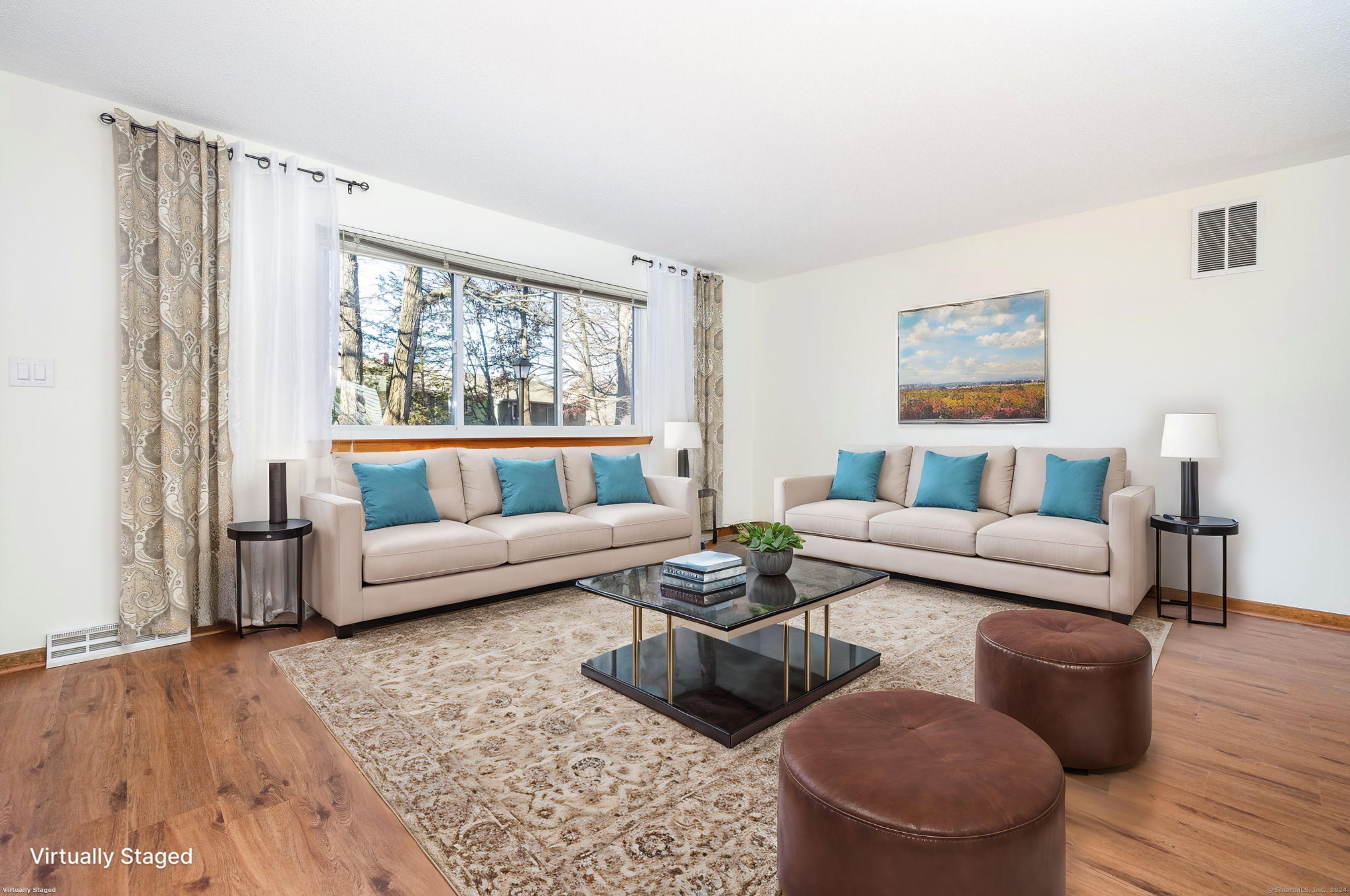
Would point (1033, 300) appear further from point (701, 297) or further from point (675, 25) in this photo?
point (675, 25)

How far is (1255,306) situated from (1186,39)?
2028mm

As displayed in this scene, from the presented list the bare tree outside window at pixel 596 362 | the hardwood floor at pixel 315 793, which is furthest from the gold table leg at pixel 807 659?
the bare tree outside window at pixel 596 362

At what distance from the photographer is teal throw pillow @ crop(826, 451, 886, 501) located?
473 centimetres

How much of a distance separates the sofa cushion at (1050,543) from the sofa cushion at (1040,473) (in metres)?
0.25

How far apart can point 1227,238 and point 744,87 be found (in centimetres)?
317

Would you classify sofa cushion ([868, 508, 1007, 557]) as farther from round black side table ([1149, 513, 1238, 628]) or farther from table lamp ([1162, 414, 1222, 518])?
table lamp ([1162, 414, 1222, 518])

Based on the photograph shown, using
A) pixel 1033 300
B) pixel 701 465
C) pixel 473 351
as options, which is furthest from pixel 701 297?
pixel 1033 300

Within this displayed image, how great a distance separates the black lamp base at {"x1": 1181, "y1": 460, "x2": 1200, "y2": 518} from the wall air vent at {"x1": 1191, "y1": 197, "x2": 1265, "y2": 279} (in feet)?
4.06

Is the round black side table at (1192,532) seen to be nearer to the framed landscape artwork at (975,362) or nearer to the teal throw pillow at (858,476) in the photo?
the framed landscape artwork at (975,362)

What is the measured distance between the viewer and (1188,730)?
213 cm

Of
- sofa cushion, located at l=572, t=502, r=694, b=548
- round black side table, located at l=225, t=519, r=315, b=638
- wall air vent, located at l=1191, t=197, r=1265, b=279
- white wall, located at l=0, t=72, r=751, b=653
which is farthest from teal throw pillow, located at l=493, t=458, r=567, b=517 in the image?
wall air vent, located at l=1191, t=197, r=1265, b=279

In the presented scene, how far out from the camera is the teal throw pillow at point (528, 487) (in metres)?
Answer: 4.05

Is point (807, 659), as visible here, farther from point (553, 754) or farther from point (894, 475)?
point (894, 475)

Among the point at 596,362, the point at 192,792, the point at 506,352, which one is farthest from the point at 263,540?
the point at 596,362
